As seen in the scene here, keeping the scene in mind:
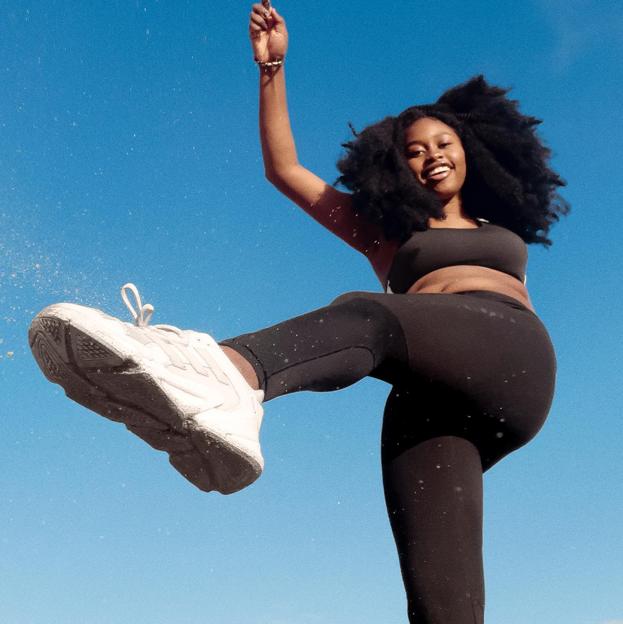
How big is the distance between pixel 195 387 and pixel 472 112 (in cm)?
220

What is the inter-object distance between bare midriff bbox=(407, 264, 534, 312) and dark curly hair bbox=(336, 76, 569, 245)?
0.32m

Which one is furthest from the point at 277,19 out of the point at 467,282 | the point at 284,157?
the point at 467,282

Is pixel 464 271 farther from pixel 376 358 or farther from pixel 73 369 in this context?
pixel 73 369

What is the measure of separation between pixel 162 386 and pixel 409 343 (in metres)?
0.76

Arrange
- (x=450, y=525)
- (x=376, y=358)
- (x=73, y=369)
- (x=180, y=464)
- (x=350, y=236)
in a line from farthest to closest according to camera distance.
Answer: (x=350, y=236)
(x=450, y=525)
(x=376, y=358)
(x=180, y=464)
(x=73, y=369)

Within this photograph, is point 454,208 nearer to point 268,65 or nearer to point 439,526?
point 268,65

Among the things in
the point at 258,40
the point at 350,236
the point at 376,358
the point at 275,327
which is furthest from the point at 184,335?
the point at 258,40

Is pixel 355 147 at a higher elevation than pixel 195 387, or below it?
higher

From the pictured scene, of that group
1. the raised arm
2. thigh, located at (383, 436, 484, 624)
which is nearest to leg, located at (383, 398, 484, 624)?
thigh, located at (383, 436, 484, 624)

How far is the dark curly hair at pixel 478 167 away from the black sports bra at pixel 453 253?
152 mm

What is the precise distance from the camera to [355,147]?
3.66 meters

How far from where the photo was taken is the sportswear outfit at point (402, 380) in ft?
6.33

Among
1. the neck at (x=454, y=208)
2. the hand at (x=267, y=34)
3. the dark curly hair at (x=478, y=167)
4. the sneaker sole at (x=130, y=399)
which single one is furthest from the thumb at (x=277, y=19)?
the sneaker sole at (x=130, y=399)

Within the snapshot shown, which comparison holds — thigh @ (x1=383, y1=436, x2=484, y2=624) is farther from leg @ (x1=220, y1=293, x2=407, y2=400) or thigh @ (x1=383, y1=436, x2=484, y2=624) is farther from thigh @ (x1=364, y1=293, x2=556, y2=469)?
leg @ (x1=220, y1=293, x2=407, y2=400)
